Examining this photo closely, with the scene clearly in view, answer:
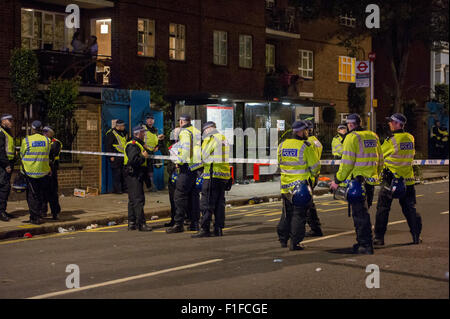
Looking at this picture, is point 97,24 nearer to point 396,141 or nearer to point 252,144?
point 252,144

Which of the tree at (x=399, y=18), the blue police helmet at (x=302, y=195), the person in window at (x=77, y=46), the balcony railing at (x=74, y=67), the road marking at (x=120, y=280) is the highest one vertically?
the tree at (x=399, y=18)

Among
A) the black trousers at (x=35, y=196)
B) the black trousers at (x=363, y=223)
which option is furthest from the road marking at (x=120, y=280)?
the black trousers at (x=35, y=196)

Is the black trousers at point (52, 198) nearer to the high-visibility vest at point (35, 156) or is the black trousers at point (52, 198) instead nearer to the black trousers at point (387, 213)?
the high-visibility vest at point (35, 156)

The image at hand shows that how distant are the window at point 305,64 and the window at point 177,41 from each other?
921 cm

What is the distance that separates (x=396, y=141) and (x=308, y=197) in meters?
1.66

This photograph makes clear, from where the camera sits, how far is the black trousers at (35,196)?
1374 cm

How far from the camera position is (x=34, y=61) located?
22.2 meters

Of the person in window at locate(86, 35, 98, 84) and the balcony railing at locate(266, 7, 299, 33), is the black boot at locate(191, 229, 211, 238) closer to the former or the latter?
the person in window at locate(86, 35, 98, 84)

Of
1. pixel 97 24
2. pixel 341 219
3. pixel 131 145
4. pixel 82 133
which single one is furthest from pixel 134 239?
pixel 97 24

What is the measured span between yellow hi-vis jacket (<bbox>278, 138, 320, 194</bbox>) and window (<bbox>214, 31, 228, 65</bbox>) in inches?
780

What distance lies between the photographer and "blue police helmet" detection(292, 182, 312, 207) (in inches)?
412

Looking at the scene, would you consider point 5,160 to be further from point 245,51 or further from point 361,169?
point 245,51

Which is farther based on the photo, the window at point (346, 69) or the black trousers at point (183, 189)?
the window at point (346, 69)

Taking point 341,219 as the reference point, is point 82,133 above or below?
above
